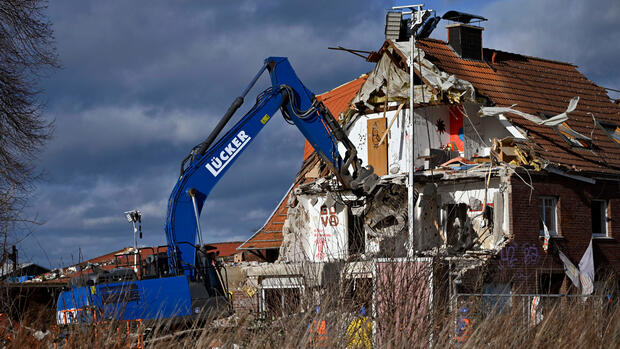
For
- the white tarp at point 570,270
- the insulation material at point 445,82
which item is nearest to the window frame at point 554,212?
the white tarp at point 570,270

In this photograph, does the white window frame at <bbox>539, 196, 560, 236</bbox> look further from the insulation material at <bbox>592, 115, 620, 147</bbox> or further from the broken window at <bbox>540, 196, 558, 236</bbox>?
the insulation material at <bbox>592, 115, 620, 147</bbox>

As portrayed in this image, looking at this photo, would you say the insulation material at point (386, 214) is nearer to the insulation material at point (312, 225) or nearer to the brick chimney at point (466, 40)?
the insulation material at point (312, 225)

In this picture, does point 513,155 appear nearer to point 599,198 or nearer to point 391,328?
point 599,198

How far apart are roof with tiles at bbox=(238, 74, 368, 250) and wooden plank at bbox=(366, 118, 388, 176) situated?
3295 millimetres

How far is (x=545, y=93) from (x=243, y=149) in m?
14.0

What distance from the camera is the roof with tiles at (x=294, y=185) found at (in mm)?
30555

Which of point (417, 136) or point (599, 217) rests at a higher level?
point (417, 136)

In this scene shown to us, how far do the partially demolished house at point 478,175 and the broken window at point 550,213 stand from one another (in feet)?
0.10

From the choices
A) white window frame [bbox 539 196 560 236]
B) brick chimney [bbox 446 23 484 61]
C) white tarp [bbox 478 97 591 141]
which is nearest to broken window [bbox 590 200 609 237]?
white window frame [bbox 539 196 560 236]

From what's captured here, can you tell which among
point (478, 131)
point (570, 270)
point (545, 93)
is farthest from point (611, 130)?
point (570, 270)

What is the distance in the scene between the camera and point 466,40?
1131 inches

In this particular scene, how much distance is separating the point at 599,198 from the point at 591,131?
3.04m

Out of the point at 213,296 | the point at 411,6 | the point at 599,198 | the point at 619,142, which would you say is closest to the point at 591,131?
the point at 619,142

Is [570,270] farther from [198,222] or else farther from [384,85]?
[198,222]
